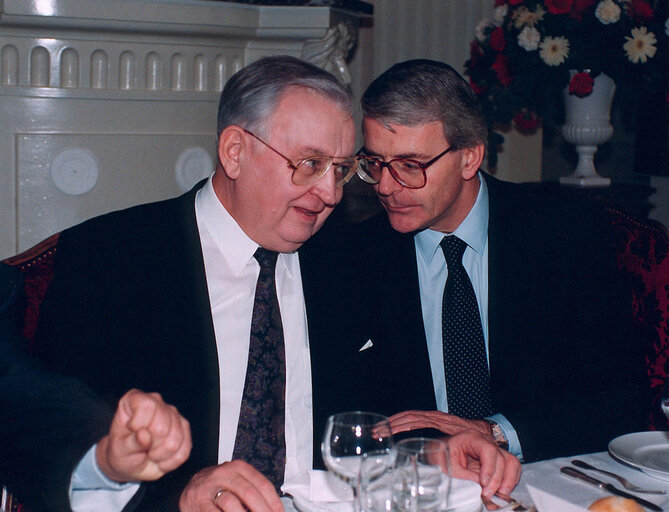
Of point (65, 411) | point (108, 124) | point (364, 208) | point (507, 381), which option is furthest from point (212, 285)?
point (108, 124)

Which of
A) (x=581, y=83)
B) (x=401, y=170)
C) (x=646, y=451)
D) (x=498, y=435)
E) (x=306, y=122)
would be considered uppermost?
(x=581, y=83)

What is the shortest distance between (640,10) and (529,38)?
42cm

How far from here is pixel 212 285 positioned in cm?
194

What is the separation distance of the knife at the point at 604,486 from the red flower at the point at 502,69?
2.29m

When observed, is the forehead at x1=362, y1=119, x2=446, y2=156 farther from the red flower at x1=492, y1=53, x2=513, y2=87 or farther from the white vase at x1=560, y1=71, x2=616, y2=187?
the white vase at x1=560, y1=71, x2=616, y2=187

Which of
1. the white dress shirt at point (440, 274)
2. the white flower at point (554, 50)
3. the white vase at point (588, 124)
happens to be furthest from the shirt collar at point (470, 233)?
the white vase at point (588, 124)

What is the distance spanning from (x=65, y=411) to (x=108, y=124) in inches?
87.0

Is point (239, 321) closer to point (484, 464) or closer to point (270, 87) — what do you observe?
point (270, 87)

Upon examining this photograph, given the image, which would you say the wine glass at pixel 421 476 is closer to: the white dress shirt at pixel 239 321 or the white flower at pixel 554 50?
the white dress shirt at pixel 239 321

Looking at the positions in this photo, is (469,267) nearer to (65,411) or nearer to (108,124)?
(65,411)

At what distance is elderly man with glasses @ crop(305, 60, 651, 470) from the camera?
216 centimetres

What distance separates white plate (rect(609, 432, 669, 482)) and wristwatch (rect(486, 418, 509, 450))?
296mm

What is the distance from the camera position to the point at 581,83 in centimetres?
339

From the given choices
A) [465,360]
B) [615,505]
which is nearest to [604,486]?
[615,505]
